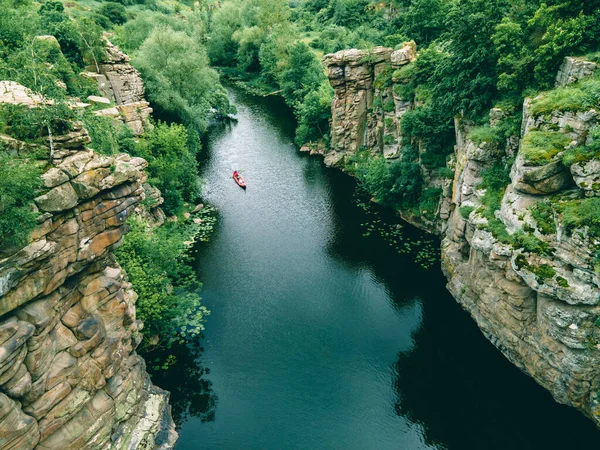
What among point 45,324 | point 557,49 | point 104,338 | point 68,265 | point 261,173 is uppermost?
point 557,49

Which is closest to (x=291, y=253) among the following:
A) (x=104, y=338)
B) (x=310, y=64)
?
(x=104, y=338)

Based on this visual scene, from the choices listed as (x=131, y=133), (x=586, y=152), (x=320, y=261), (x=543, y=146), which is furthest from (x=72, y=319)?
(x=586, y=152)

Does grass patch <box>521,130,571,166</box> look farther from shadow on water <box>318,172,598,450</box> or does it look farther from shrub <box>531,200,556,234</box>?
shadow on water <box>318,172,598,450</box>

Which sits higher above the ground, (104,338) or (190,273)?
(104,338)

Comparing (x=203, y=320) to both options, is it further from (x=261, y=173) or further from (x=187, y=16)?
(x=187, y=16)

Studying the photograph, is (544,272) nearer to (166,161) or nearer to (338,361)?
(338,361)

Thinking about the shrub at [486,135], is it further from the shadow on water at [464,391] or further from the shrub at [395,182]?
the shadow on water at [464,391]

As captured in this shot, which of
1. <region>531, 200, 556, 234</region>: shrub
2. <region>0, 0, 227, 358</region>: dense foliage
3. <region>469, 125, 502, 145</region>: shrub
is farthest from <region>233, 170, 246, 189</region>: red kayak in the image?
<region>531, 200, 556, 234</region>: shrub
